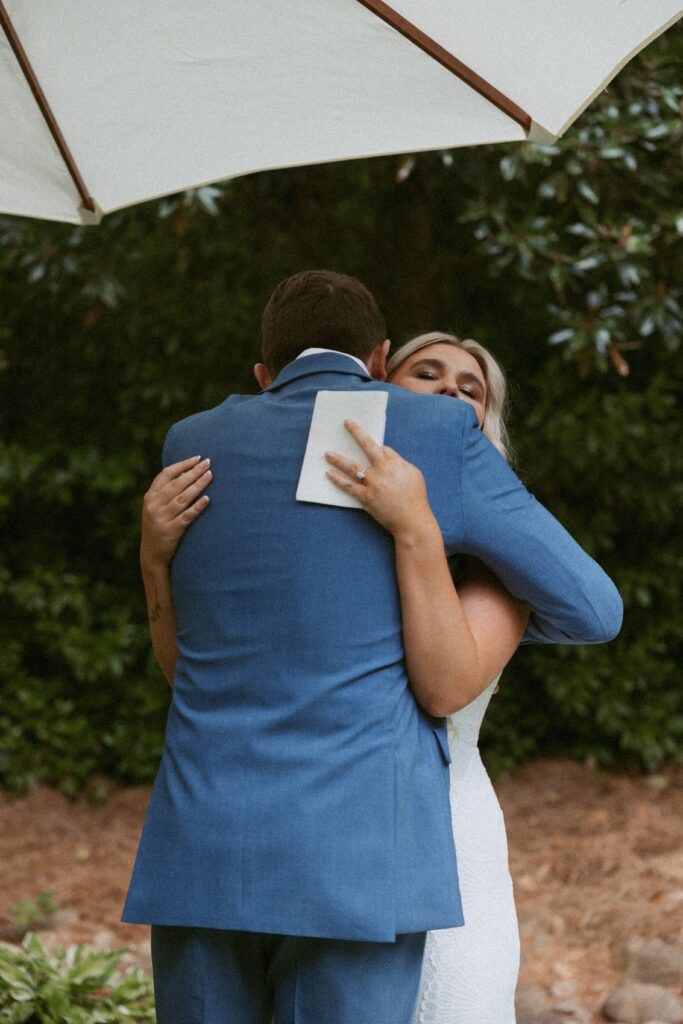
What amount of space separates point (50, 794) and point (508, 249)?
11.6 feet

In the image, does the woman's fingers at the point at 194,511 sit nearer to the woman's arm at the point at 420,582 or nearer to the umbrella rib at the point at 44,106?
the woman's arm at the point at 420,582

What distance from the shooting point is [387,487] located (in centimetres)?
170

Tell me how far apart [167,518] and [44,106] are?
1127 mm

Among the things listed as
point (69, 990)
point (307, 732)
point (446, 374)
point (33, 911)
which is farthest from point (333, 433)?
point (33, 911)

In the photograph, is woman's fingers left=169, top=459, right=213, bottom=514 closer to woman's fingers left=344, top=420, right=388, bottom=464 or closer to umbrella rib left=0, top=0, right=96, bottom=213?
woman's fingers left=344, top=420, right=388, bottom=464

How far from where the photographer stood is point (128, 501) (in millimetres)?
6172

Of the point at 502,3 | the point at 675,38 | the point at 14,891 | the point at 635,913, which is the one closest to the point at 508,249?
the point at 675,38

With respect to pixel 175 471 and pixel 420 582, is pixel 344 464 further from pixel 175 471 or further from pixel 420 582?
pixel 175 471

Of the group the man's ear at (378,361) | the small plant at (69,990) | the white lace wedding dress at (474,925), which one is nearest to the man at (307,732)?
the man's ear at (378,361)

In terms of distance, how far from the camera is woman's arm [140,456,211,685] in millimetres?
1865

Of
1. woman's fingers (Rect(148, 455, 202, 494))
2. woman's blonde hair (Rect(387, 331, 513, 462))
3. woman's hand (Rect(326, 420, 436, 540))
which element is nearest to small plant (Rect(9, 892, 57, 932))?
woman's blonde hair (Rect(387, 331, 513, 462))

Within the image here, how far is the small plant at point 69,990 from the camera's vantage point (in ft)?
10.4

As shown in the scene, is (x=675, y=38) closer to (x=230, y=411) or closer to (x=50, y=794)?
(x=230, y=411)

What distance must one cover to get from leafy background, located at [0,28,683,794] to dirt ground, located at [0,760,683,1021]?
0.58 feet
